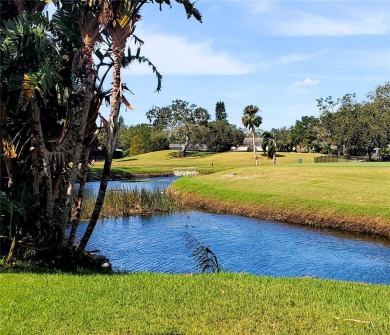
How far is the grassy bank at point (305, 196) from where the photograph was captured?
Answer: 24.9 m

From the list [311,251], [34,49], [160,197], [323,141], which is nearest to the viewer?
[34,49]

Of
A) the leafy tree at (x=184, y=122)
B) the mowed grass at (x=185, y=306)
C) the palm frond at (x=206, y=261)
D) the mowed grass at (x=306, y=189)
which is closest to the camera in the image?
the mowed grass at (x=185, y=306)

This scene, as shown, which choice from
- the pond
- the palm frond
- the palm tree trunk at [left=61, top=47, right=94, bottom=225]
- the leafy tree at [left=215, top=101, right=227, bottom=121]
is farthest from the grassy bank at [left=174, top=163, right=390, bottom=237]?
the leafy tree at [left=215, top=101, right=227, bottom=121]

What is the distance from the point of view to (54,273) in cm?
965

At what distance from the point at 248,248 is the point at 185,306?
42.3 ft

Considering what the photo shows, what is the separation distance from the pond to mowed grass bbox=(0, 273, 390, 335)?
6544mm

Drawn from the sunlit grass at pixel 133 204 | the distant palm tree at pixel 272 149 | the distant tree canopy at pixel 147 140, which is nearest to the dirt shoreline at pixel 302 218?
the sunlit grass at pixel 133 204

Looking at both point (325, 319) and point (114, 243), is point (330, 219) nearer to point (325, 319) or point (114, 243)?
point (114, 243)

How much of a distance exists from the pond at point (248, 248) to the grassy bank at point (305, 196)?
1594 millimetres

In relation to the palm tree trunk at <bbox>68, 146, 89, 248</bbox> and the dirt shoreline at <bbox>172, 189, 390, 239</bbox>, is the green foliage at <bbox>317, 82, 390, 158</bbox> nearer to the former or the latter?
the dirt shoreline at <bbox>172, 189, 390, 239</bbox>

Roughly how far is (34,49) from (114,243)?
12594mm

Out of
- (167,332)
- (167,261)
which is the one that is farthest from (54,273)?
(167,261)

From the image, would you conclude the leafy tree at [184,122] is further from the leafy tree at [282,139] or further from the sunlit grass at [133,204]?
the sunlit grass at [133,204]

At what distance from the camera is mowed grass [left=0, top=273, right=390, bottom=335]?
609 cm
